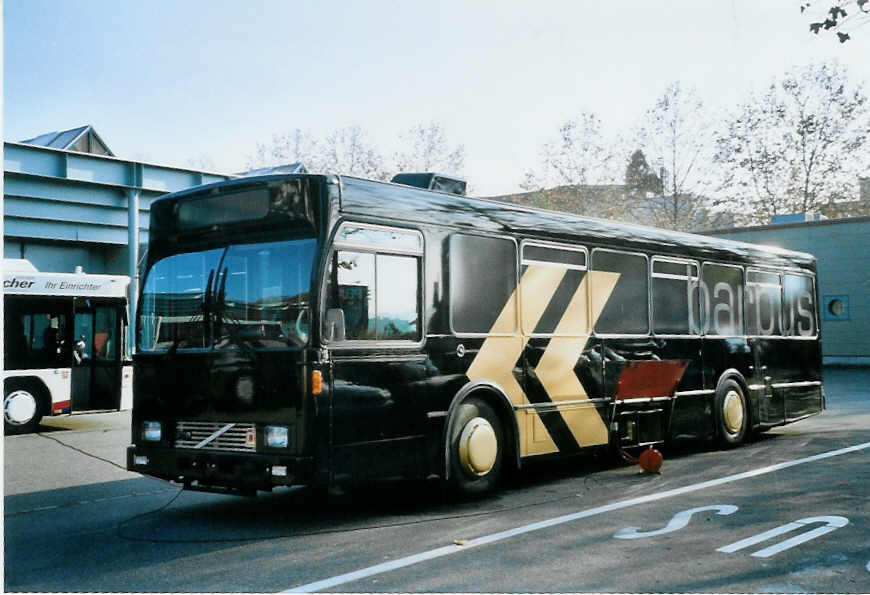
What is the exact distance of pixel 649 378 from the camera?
11078 mm

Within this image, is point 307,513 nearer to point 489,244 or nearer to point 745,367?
point 489,244

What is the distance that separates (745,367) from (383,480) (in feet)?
23.7

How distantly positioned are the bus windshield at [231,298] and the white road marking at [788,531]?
3.66 meters

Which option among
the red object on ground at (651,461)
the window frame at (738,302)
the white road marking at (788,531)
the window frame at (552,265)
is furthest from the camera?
the window frame at (738,302)

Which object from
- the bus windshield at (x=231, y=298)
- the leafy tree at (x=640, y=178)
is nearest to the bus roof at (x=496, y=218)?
the bus windshield at (x=231, y=298)

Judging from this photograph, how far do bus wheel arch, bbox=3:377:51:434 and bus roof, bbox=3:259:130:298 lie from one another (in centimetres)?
166

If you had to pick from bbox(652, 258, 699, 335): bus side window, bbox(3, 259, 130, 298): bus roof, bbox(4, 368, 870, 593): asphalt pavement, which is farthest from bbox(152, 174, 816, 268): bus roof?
bbox(3, 259, 130, 298): bus roof

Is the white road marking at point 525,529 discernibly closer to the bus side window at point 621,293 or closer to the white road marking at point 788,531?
the white road marking at point 788,531

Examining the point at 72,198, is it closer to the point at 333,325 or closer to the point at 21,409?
the point at 21,409

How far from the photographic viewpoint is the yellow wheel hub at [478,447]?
852cm

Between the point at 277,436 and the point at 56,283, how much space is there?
450 inches

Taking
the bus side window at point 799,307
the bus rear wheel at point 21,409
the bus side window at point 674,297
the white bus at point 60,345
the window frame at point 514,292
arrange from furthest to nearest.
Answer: the white bus at point 60,345
the bus rear wheel at point 21,409
the bus side window at point 799,307
the bus side window at point 674,297
the window frame at point 514,292

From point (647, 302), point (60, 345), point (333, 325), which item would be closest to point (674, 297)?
point (647, 302)

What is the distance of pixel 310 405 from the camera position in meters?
7.24
